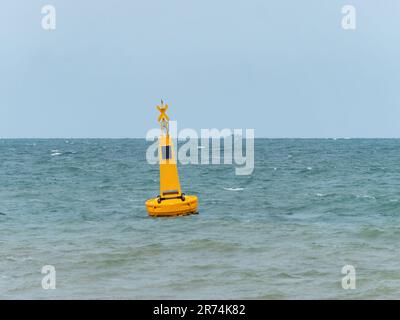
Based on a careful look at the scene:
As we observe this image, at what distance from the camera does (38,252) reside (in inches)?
772

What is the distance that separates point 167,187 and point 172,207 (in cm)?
81

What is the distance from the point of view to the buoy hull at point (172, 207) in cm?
2562

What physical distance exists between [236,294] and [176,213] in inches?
452

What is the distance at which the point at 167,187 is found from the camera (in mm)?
25625
